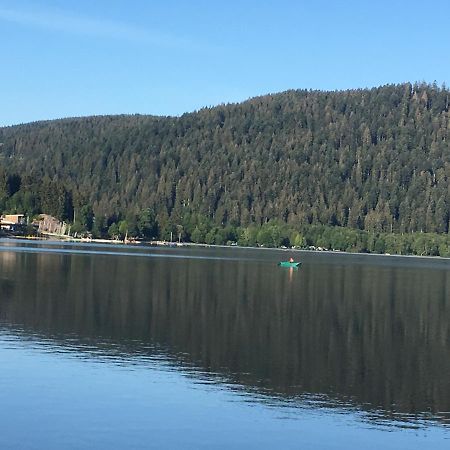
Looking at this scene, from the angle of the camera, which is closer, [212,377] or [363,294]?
[212,377]

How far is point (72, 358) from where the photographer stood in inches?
1531

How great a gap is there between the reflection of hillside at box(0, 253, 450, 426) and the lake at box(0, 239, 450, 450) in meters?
0.14

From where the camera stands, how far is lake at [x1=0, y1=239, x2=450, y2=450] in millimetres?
27875

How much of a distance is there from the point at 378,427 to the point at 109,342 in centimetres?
1767

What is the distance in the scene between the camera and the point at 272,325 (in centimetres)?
5369

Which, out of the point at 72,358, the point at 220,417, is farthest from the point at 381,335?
the point at 220,417

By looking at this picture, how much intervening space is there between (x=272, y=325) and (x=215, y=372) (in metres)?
16.7

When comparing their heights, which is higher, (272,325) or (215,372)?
(272,325)

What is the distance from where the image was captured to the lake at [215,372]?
2788 cm

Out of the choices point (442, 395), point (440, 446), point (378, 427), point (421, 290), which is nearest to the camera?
point (440, 446)

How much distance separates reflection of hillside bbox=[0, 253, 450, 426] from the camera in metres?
37.0

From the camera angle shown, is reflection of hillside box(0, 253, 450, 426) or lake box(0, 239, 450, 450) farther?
reflection of hillside box(0, 253, 450, 426)

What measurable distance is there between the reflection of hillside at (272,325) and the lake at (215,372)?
137 millimetres

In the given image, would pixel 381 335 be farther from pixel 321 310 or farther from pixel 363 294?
pixel 363 294
